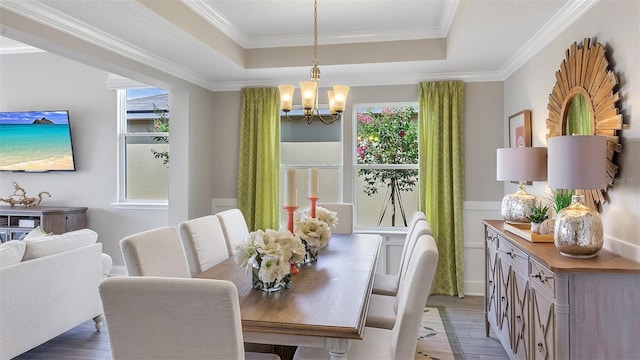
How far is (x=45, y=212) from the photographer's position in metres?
4.48

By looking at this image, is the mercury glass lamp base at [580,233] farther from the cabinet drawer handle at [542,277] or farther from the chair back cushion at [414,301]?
the chair back cushion at [414,301]

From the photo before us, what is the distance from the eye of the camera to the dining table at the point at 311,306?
1.47 metres

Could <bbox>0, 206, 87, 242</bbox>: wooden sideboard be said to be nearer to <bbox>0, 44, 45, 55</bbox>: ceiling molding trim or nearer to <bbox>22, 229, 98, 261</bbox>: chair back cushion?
<bbox>22, 229, 98, 261</bbox>: chair back cushion

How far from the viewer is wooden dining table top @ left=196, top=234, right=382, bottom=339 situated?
1.47 meters

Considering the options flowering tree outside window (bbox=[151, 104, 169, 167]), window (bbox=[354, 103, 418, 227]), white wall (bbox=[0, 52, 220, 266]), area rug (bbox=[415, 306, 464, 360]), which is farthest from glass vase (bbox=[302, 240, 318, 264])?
flowering tree outside window (bbox=[151, 104, 169, 167])

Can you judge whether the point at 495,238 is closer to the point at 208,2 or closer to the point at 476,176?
the point at 476,176

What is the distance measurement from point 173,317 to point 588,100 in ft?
8.36

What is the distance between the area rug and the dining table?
1056 millimetres

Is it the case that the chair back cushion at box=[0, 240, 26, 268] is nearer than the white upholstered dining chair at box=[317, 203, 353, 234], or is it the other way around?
the chair back cushion at box=[0, 240, 26, 268]

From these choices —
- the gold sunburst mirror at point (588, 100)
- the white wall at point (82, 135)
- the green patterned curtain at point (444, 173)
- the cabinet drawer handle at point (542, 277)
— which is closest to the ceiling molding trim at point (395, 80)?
the green patterned curtain at point (444, 173)

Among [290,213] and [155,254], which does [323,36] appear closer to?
[290,213]

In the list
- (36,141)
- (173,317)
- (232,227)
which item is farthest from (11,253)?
(36,141)

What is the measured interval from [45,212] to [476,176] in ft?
16.5

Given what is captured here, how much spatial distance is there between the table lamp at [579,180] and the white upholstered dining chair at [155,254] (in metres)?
2.09
